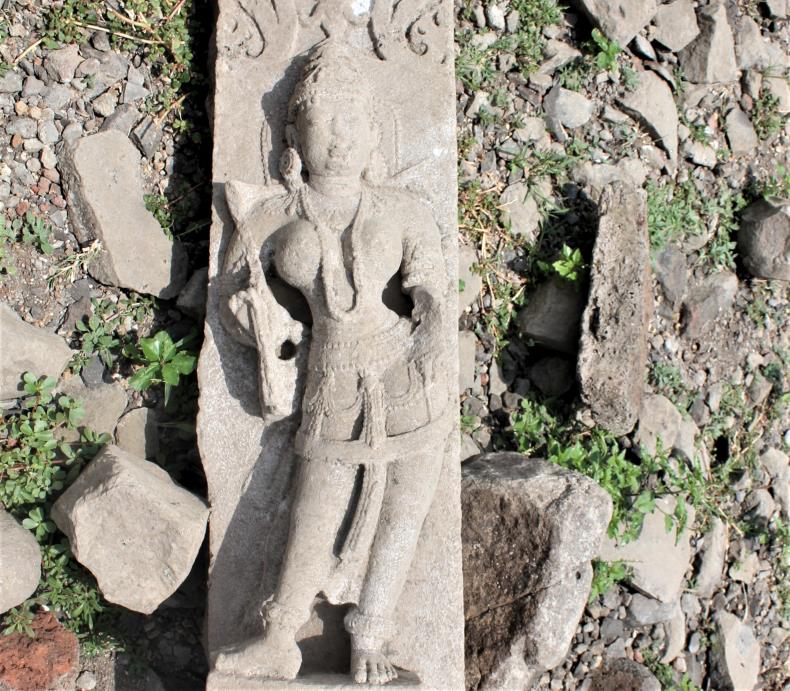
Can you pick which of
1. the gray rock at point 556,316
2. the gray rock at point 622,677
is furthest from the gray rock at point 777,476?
the gray rock at point 556,316

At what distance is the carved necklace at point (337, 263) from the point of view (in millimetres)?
3266

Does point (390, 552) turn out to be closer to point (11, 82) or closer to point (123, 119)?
point (123, 119)

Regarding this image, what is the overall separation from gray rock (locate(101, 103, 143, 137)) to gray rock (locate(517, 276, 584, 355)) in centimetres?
196

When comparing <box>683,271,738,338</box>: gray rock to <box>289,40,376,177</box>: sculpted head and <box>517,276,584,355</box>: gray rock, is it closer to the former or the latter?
<box>517,276,584,355</box>: gray rock

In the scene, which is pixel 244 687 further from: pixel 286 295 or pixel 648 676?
pixel 648 676

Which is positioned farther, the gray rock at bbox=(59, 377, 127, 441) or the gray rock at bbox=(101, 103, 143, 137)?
the gray rock at bbox=(101, 103, 143, 137)

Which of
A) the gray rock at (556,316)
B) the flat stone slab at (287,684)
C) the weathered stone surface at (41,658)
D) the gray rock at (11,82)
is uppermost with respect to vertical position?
the gray rock at (11,82)

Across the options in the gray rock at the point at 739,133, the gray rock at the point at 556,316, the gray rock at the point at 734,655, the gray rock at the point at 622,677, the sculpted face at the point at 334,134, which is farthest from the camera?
the gray rock at the point at 739,133

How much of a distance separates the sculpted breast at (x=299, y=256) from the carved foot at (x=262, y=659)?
129cm

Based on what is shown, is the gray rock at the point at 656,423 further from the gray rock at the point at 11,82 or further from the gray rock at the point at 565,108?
the gray rock at the point at 11,82

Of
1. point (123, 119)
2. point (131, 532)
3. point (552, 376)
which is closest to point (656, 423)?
point (552, 376)

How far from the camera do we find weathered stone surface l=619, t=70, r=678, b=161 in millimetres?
4430

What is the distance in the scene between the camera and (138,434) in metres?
3.72

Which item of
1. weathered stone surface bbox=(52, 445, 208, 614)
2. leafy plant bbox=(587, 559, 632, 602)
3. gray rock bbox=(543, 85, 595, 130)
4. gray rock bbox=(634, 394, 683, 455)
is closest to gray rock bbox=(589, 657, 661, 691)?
leafy plant bbox=(587, 559, 632, 602)
